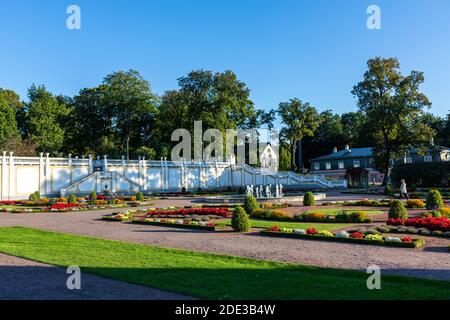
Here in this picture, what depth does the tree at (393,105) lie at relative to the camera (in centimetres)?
4728

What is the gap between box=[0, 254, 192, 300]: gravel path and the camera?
295 inches

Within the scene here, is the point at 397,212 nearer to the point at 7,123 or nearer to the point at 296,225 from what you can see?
the point at 296,225

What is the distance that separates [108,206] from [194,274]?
23.6m

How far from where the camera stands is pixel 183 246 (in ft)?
44.3

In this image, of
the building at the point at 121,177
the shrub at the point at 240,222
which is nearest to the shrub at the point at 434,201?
the shrub at the point at 240,222

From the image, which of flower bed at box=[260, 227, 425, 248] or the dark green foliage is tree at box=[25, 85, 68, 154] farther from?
flower bed at box=[260, 227, 425, 248]

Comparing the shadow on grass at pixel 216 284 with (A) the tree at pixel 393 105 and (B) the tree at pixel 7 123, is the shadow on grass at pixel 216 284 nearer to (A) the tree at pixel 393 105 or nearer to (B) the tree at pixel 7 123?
(A) the tree at pixel 393 105

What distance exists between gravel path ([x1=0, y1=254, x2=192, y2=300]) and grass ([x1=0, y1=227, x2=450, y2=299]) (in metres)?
0.30

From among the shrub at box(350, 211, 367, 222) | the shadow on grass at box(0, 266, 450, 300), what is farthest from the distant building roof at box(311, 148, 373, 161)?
the shadow on grass at box(0, 266, 450, 300)

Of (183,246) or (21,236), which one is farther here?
(21,236)
